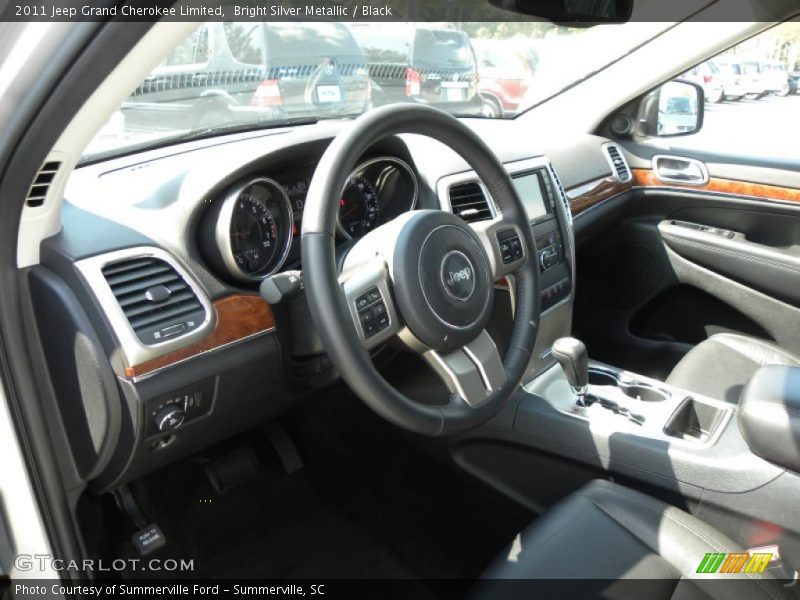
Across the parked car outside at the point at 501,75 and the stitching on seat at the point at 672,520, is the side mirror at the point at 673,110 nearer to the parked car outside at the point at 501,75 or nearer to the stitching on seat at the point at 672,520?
the parked car outside at the point at 501,75

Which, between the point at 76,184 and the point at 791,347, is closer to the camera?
the point at 76,184

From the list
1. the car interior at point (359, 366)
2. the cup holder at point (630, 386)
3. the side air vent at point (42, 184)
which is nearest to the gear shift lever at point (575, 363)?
the car interior at point (359, 366)

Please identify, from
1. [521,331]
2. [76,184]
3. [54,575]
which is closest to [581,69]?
[521,331]

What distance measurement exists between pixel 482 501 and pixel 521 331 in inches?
25.2

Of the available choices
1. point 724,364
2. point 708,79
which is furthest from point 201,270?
point 708,79

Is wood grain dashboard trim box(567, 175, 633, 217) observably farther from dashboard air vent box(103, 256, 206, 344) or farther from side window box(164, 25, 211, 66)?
dashboard air vent box(103, 256, 206, 344)

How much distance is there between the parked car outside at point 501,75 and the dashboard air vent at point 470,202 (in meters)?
1.17

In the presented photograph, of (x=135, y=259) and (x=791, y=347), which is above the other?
(x=135, y=259)

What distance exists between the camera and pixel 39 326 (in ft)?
4.61

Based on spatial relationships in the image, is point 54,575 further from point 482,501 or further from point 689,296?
point 689,296

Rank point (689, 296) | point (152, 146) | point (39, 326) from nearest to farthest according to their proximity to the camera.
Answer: point (39, 326) → point (152, 146) → point (689, 296)

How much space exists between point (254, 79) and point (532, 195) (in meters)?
0.96

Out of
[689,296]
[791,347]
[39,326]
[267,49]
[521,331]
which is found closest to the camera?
[39,326]

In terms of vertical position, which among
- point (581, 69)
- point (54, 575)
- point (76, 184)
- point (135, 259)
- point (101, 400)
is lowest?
point (54, 575)
